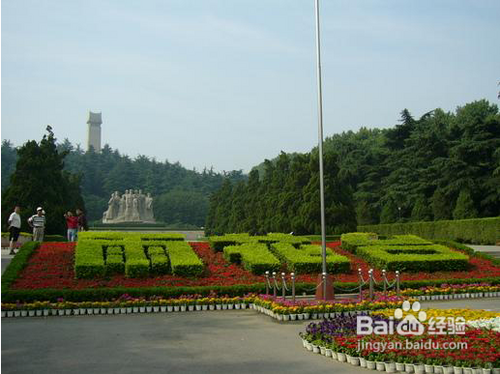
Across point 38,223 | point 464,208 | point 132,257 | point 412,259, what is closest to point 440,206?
point 464,208

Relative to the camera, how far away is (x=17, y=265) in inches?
594

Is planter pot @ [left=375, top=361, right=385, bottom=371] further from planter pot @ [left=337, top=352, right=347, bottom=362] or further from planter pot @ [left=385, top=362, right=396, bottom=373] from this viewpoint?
planter pot @ [left=337, top=352, right=347, bottom=362]

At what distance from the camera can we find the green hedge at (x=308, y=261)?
1598 cm

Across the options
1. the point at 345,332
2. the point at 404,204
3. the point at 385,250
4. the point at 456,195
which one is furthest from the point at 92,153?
the point at 345,332

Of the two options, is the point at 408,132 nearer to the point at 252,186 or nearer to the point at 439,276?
the point at 252,186

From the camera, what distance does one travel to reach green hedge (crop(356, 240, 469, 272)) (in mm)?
16750

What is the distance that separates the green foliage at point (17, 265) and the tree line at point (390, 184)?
18.2 m

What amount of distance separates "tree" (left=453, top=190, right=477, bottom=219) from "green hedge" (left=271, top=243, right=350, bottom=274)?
23357 mm

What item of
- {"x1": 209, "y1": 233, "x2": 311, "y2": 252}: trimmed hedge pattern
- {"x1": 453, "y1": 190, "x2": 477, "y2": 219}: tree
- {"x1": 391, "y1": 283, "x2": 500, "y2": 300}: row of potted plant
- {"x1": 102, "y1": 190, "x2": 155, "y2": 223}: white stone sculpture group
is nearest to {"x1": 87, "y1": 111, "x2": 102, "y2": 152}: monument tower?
{"x1": 102, "y1": 190, "x2": 155, "y2": 223}: white stone sculpture group

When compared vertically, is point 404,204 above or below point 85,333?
above

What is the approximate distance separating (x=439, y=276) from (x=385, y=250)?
2.41 m

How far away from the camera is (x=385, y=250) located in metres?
18.4

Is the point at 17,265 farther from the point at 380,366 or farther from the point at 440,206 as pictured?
the point at 440,206

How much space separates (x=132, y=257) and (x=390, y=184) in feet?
134
